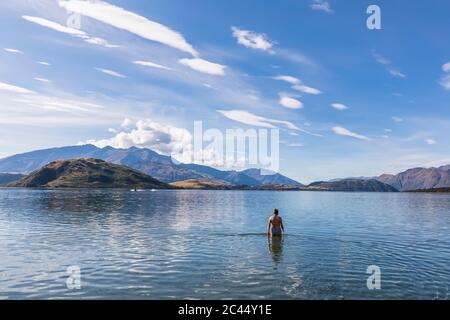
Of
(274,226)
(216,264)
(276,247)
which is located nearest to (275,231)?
(274,226)

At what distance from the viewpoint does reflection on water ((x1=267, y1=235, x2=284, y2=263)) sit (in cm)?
3478

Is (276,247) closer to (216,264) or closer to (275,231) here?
(275,231)

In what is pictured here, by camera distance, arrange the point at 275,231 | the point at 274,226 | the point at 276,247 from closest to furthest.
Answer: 1. the point at 276,247
2. the point at 274,226
3. the point at 275,231

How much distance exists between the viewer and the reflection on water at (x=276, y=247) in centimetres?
3478

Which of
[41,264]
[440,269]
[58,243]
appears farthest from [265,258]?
[58,243]

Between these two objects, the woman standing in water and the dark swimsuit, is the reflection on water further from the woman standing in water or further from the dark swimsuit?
the woman standing in water

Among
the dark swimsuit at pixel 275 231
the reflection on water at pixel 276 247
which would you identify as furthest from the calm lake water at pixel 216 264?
the dark swimsuit at pixel 275 231

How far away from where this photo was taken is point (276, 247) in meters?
40.4

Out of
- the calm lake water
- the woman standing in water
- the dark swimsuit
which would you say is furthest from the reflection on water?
the woman standing in water

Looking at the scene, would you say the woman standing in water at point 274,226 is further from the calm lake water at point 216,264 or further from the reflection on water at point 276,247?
the calm lake water at point 216,264

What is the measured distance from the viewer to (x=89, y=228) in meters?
56.3

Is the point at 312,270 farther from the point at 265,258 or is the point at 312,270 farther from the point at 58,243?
the point at 58,243

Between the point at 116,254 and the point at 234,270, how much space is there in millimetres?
13302
